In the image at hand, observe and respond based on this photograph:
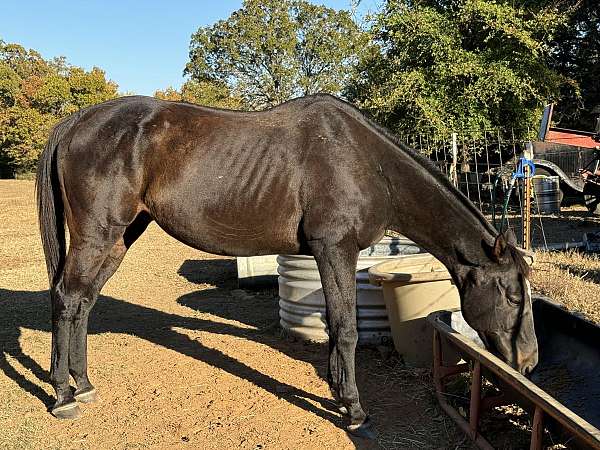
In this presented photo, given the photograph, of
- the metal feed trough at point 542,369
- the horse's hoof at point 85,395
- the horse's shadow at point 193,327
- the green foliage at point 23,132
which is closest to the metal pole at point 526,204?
the metal feed trough at point 542,369

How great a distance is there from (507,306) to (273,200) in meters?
1.55

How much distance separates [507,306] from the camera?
3.07 metres

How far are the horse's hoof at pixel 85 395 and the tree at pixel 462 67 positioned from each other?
9.99 m

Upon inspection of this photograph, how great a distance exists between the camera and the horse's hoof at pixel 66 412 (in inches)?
134

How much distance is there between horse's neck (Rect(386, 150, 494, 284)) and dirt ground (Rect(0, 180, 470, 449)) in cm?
105

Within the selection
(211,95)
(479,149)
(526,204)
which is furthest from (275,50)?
(526,204)

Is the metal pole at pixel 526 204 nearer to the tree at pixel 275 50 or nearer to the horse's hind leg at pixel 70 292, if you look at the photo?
the horse's hind leg at pixel 70 292

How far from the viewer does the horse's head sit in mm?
3027

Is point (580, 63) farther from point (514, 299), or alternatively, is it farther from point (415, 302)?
point (514, 299)

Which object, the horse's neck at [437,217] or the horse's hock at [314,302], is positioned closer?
the horse's neck at [437,217]

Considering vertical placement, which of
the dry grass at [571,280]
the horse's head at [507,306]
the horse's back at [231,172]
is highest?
the horse's back at [231,172]

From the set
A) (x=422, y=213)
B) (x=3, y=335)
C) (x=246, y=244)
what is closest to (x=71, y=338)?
(x=246, y=244)

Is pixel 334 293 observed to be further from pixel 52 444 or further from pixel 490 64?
pixel 490 64

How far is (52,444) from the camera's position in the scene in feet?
10.2
